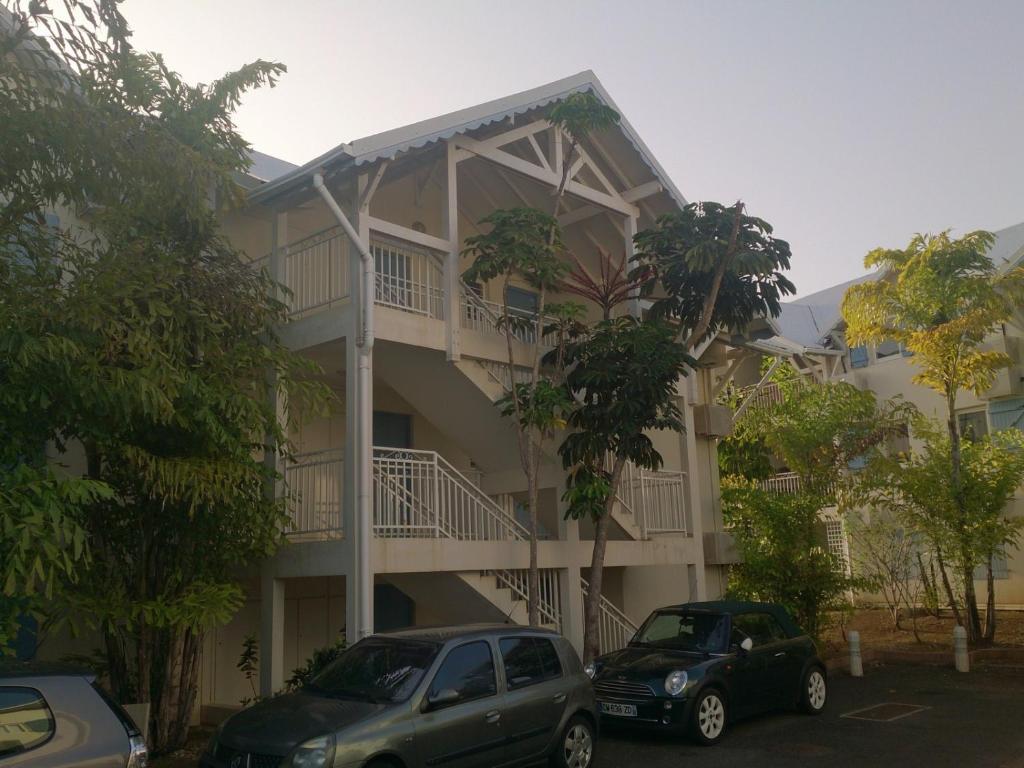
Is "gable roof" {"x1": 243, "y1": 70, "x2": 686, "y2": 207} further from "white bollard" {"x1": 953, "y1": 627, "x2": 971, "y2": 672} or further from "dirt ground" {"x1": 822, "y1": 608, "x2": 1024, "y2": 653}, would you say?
"dirt ground" {"x1": 822, "y1": 608, "x2": 1024, "y2": 653}

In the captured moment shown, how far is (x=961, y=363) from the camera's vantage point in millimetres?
16109

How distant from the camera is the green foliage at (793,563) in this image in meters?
14.5

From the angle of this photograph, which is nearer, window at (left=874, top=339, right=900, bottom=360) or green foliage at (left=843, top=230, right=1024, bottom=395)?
green foliage at (left=843, top=230, right=1024, bottom=395)

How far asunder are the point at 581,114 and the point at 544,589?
20.7ft

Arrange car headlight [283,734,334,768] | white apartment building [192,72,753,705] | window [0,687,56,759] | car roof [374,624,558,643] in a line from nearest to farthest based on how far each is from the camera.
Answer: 1. window [0,687,56,759]
2. car headlight [283,734,334,768]
3. car roof [374,624,558,643]
4. white apartment building [192,72,753,705]

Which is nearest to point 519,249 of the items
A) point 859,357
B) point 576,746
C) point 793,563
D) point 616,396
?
point 616,396

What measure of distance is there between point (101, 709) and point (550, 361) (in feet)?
26.9

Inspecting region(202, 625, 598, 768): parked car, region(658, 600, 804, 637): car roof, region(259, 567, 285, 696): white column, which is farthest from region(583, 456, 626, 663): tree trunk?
region(259, 567, 285, 696): white column

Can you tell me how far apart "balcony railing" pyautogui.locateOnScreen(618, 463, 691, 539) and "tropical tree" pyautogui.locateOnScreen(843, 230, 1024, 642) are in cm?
474

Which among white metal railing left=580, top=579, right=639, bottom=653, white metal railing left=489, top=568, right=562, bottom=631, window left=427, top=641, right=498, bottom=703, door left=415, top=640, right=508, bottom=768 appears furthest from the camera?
white metal railing left=580, top=579, right=639, bottom=653

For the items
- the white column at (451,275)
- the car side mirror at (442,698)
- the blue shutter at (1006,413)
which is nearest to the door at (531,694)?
the car side mirror at (442,698)

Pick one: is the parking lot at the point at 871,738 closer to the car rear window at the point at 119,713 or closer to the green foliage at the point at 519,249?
the car rear window at the point at 119,713

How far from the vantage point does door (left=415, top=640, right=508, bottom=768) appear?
664 cm

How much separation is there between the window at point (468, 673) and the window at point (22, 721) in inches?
107
